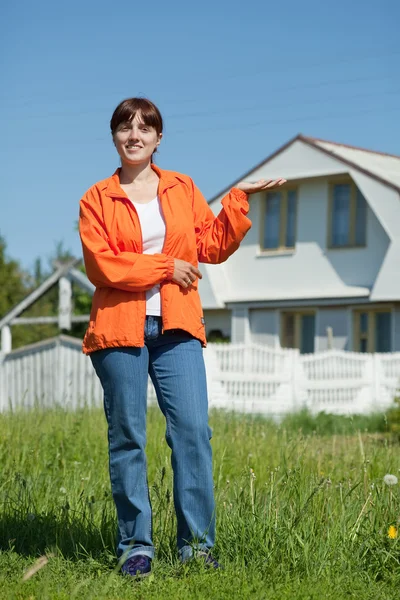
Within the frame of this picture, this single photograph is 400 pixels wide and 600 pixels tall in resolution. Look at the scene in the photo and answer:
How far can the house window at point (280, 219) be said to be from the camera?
990 inches

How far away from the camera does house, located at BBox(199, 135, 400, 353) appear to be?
75.0 feet

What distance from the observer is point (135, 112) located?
15.0ft

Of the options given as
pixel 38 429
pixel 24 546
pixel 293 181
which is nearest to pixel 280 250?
pixel 293 181

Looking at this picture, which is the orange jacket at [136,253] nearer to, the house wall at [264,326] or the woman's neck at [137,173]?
the woman's neck at [137,173]

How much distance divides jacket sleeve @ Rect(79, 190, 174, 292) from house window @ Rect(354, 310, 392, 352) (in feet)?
63.7

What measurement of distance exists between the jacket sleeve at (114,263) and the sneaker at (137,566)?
114 centimetres

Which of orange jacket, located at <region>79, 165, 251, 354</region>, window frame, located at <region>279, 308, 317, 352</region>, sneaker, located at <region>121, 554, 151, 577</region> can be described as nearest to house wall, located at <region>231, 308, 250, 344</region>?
window frame, located at <region>279, 308, 317, 352</region>

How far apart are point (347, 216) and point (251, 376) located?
789cm

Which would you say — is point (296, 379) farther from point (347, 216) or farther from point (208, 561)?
point (208, 561)

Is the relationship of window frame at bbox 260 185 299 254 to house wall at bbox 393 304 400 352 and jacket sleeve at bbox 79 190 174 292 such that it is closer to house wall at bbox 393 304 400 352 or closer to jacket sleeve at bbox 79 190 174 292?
house wall at bbox 393 304 400 352

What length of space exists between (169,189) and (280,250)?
20895 mm

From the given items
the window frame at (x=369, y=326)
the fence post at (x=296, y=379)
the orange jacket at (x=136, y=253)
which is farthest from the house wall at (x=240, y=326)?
the orange jacket at (x=136, y=253)

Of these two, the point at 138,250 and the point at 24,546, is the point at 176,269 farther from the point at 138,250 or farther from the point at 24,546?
the point at 24,546

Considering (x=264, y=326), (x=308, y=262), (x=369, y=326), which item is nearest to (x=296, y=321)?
(x=264, y=326)
